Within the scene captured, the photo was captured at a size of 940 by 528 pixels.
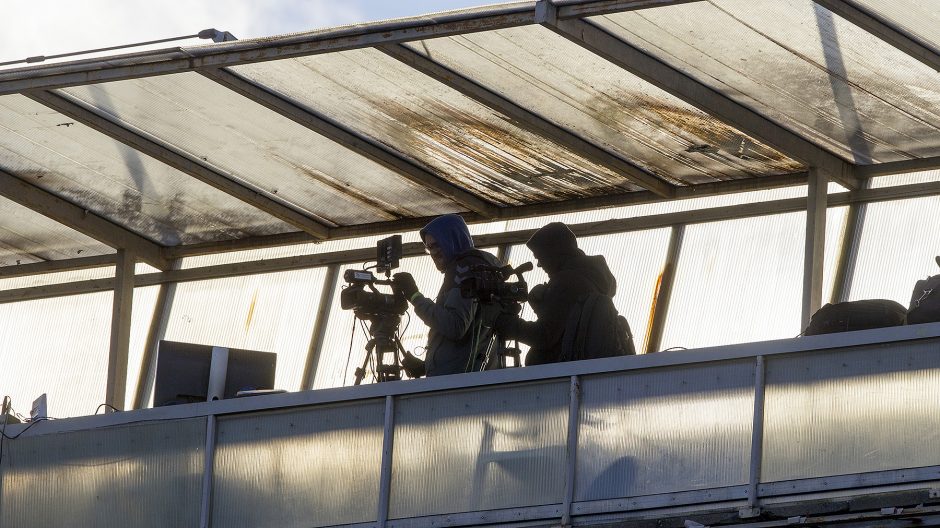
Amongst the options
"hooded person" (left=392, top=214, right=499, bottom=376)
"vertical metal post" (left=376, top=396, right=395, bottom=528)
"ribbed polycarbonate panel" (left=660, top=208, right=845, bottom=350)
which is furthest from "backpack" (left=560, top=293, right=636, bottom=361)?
"ribbed polycarbonate panel" (left=660, top=208, right=845, bottom=350)

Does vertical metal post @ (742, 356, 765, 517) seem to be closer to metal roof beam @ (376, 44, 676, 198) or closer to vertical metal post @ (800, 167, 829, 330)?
metal roof beam @ (376, 44, 676, 198)

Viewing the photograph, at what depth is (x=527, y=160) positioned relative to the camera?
15461 millimetres

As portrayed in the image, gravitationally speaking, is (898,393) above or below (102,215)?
below

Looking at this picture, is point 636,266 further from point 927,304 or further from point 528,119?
point 927,304

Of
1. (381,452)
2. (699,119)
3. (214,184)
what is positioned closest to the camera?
(381,452)

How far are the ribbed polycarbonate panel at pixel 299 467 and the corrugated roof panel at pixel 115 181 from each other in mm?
5313

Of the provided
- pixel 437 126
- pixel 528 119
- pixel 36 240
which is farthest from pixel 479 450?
pixel 36 240

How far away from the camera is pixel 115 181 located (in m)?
16.6

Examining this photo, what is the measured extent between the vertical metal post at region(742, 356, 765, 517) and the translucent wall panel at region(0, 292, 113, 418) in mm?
10946

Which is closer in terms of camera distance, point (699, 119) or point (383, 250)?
point (383, 250)

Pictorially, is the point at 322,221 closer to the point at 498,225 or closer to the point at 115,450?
the point at 498,225

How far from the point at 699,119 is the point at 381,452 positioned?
16.7ft

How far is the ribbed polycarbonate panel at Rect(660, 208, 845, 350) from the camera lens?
50.9 feet

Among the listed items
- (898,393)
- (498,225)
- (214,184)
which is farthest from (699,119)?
(898,393)
